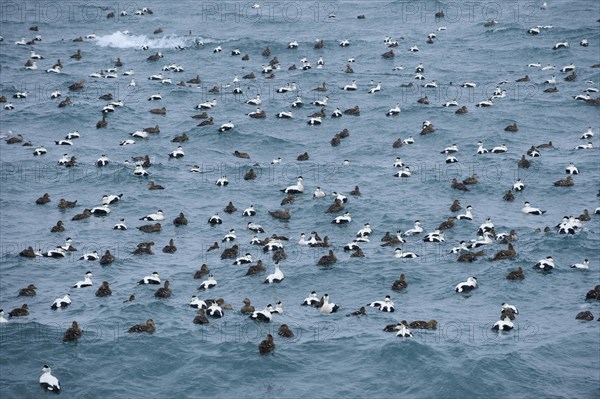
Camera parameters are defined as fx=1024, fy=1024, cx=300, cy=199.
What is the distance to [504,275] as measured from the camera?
47594 mm

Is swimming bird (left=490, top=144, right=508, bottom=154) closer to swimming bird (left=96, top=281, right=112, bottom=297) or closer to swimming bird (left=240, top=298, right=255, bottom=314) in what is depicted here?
swimming bird (left=240, top=298, right=255, bottom=314)

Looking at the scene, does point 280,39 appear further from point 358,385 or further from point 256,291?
point 358,385

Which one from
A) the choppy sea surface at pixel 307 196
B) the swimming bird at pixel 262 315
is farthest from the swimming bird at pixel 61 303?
the swimming bird at pixel 262 315

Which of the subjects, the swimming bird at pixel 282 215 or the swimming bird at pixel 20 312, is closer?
the swimming bird at pixel 20 312

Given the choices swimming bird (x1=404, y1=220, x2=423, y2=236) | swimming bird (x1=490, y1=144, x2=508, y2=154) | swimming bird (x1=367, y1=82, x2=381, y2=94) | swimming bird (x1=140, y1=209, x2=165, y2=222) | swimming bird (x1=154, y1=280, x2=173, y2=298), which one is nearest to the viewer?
swimming bird (x1=154, y1=280, x2=173, y2=298)

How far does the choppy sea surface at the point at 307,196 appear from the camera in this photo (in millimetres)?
39375

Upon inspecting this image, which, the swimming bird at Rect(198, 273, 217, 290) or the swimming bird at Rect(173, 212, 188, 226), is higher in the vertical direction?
the swimming bird at Rect(173, 212, 188, 226)

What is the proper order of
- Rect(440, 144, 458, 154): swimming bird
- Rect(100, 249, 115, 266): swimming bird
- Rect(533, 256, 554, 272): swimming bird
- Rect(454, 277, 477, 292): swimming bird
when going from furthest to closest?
Rect(440, 144, 458, 154): swimming bird → Rect(100, 249, 115, 266): swimming bird → Rect(533, 256, 554, 272): swimming bird → Rect(454, 277, 477, 292): swimming bird

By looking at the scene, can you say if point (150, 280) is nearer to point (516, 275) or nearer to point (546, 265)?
point (516, 275)

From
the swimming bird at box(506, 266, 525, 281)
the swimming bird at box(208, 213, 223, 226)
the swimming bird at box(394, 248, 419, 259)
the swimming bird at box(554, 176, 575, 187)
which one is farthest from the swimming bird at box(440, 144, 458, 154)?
the swimming bird at box(506, 266, 525, 281)

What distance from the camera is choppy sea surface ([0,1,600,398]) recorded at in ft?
129

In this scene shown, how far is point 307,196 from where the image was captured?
58.6 meters

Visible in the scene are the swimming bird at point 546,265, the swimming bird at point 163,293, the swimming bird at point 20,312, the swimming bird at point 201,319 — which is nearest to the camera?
the swimming bird at point 201,319

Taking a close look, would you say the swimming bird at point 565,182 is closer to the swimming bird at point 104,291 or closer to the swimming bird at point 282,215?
the swimming bird at point 282,215
